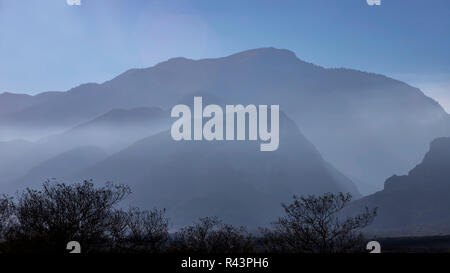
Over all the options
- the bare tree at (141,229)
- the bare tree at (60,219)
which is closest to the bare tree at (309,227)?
the bare tree at (141,229)

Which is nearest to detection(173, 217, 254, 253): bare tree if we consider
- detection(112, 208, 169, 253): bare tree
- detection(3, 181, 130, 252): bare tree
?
detection(112, 208, 169, 253): bare tree

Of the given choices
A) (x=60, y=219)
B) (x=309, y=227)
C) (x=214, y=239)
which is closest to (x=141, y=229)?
(x=214, y=239)

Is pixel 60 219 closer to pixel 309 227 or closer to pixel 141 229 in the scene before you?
pixel 141 229

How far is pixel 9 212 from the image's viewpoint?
144 feet

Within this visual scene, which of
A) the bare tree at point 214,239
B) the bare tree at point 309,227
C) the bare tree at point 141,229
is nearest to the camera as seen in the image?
the bare tree at point 214,239

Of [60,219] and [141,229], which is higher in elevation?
[60,219]

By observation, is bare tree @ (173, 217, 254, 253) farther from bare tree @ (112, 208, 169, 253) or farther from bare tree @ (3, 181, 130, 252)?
bare tree @ (3, 181, 130, 252)

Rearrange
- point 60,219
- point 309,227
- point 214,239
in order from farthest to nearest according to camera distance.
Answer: point 214,239 < point 309,227 < point 60,219

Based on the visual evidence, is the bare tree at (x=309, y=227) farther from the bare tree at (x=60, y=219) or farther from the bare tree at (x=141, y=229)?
the bare tree at (x=60, y=219)
